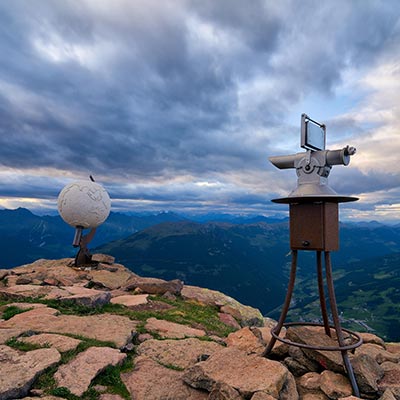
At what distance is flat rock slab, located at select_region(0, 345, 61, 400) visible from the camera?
513cm

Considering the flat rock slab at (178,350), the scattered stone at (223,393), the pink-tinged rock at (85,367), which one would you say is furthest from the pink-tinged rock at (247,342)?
the pink-tinged rock at (85,367)

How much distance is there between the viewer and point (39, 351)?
6512 millimetres

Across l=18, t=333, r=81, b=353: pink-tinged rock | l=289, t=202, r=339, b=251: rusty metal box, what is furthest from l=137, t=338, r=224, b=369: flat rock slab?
l=289, t=202, r=339, b=251: rusty metal box

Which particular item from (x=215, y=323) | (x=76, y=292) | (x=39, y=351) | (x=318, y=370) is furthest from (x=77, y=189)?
(x=318, y=370)

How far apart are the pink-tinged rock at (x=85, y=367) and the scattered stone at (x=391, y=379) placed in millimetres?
5277

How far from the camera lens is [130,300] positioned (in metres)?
12.3

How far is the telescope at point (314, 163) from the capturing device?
6.66 m

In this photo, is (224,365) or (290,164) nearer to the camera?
(224,365)

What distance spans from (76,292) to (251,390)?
353 inches

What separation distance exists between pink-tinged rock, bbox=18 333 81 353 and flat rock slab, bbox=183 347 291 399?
105 inches

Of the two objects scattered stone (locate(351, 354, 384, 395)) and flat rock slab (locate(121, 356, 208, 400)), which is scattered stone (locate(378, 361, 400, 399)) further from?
flat rock slab (locate(121, 356, 208, 400))

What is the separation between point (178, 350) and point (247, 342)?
177 cm

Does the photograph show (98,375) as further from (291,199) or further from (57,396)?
(291,199)

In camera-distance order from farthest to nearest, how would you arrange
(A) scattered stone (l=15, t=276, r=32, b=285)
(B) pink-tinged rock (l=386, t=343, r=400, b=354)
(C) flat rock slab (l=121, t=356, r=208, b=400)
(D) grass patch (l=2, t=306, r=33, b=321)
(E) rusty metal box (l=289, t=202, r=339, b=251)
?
1. (A) scattered stone (l=15, t=276, r=32, b=285)
2. (D) grass patch (l=2, t=306, r=33, b=321)
3. (B) pink-tinged rock (l=386, t=343, r=400, b=354)
4. (E) rusty metal box (l=289, t=202, r=339, b=251)
5. (C) flat rock slab (l=121, t=356, r=208, b=400)
